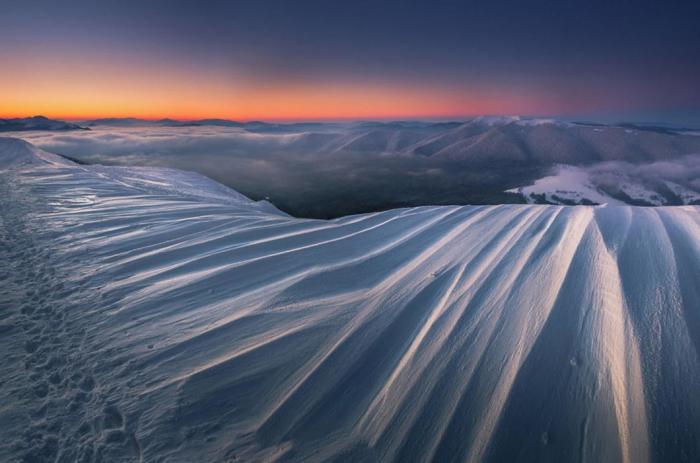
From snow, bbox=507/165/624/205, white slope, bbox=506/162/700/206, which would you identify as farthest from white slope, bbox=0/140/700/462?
white slope, bbox=506/162/700/206

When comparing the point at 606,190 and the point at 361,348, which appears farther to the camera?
the point at 606,190

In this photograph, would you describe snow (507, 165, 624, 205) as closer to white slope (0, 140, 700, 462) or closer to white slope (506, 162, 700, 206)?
white slope (506, 162, 700, 206)

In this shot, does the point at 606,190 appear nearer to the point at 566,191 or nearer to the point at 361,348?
the point at 566,191

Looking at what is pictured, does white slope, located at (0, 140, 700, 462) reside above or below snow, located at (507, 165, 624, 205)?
above

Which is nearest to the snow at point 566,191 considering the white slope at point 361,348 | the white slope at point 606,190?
the white slope at point 606,190

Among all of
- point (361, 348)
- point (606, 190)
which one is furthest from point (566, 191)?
point (361, 348)

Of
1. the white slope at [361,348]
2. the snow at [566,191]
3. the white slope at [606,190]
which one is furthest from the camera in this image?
the white slope at [606,190]

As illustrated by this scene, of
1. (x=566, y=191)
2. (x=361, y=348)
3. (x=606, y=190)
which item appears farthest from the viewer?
(x=606, y=190)

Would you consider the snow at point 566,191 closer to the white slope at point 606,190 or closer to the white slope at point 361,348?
the white slope at point 606,190
